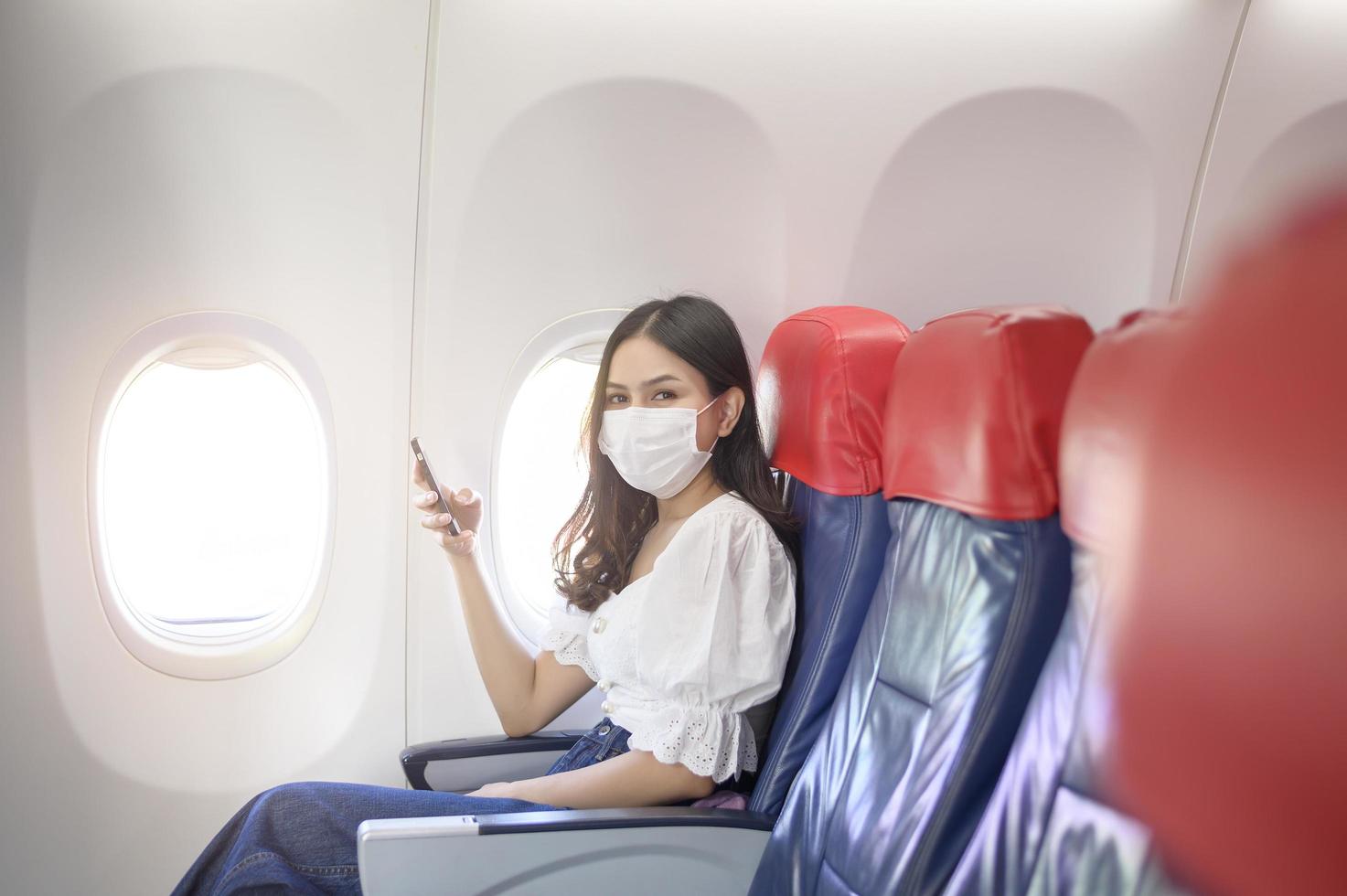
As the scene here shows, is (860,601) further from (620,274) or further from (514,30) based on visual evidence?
(514,30)

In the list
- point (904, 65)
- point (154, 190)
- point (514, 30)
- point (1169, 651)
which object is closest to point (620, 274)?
point (514, 30)

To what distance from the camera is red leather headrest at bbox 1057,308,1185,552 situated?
815mm

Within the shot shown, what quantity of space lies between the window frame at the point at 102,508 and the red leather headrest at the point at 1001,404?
169cm

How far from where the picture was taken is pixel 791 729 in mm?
1646

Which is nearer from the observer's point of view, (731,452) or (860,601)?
(860,601)

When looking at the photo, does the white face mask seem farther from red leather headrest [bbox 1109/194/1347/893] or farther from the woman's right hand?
red leather headrest [bbox 1109/194/1347/893]

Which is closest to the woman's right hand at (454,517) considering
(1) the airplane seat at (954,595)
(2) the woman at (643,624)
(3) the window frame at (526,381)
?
(2) the woman at (643,624)

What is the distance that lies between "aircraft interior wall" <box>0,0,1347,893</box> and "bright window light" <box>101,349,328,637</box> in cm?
8

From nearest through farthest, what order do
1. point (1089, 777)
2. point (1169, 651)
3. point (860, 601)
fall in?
point (1169, 651), point (1089, 777), point (860, 601)

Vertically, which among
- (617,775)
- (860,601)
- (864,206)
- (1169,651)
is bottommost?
(617,775)

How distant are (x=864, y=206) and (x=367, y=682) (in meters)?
1.89

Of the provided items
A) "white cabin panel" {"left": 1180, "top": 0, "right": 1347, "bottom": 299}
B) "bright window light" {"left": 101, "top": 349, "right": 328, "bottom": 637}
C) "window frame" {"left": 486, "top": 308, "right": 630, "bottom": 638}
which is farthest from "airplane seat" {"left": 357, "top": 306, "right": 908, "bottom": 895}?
"white cabin panel" {"left": 1180, "top": 0, "right": 1347, "bottom": 299}

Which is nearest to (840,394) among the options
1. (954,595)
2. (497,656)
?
(954,595)

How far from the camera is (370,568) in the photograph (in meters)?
2.45
